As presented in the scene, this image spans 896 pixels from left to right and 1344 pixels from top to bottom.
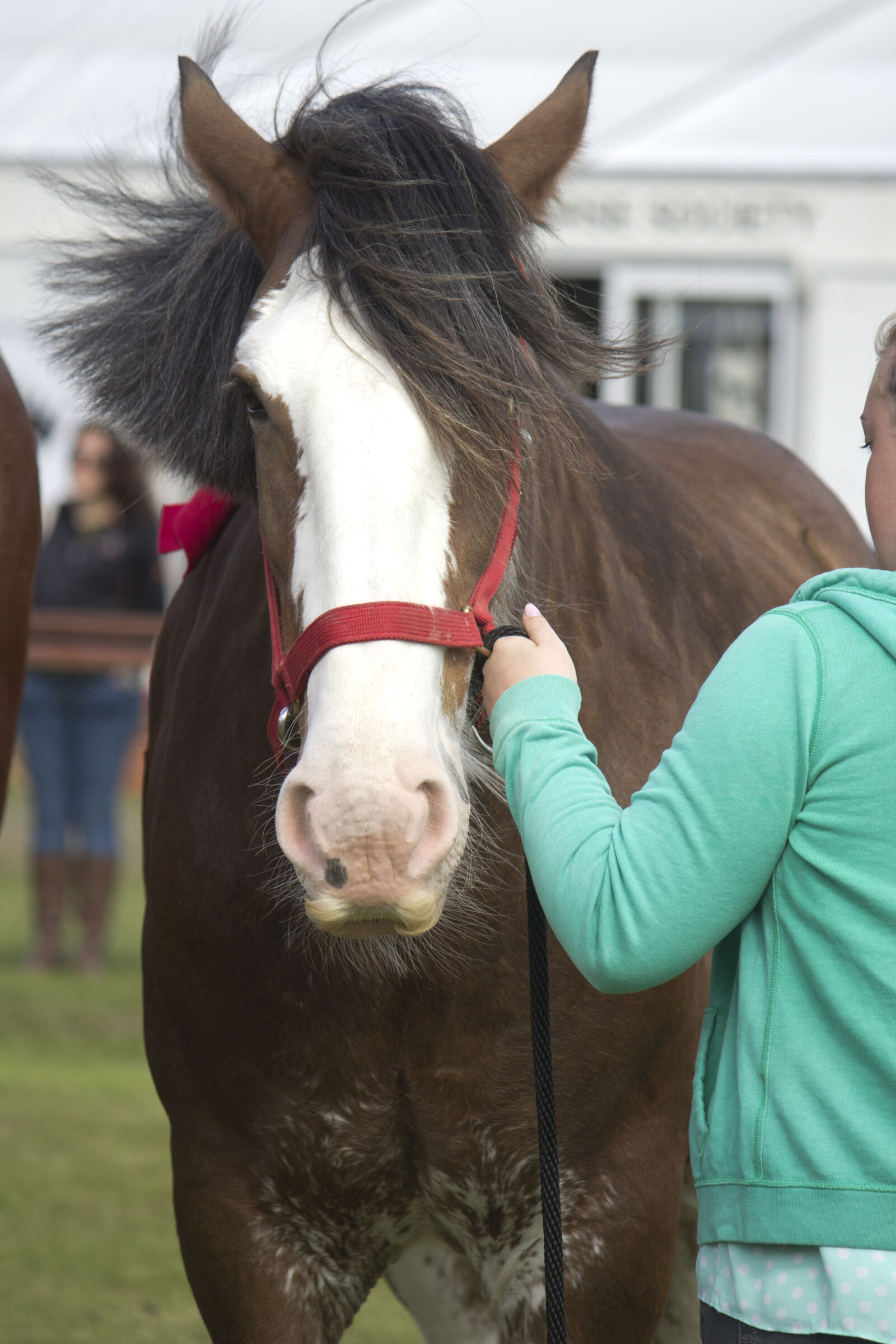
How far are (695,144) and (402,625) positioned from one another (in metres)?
7.61

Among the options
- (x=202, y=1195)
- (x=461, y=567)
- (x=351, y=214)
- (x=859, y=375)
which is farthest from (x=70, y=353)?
(x=859, y=375)

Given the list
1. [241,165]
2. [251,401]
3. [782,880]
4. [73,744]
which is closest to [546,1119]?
[782,880]

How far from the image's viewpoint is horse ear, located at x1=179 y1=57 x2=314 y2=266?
186 centimetres

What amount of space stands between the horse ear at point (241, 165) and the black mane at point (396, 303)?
0.12 feet

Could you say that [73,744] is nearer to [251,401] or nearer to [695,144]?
[695,144]

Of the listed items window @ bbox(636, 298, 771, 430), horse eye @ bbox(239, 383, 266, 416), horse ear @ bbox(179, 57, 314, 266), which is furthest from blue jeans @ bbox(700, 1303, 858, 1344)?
window @ bbox(636, 298, 771, 430)

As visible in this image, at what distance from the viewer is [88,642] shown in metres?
6.73

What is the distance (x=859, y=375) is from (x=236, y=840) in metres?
7.22

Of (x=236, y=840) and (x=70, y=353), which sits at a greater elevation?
(x=70, y=353)

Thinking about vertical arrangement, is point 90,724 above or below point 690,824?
below

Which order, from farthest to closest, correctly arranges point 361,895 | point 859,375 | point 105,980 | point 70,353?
point 859,375 → point 105,980 → point 70,353 → point 361,895

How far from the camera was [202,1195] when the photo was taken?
6.60 ft

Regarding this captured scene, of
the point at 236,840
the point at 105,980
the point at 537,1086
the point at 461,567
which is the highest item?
the point at 461,567

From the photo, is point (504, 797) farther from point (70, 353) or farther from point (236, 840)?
point (70, 353)
